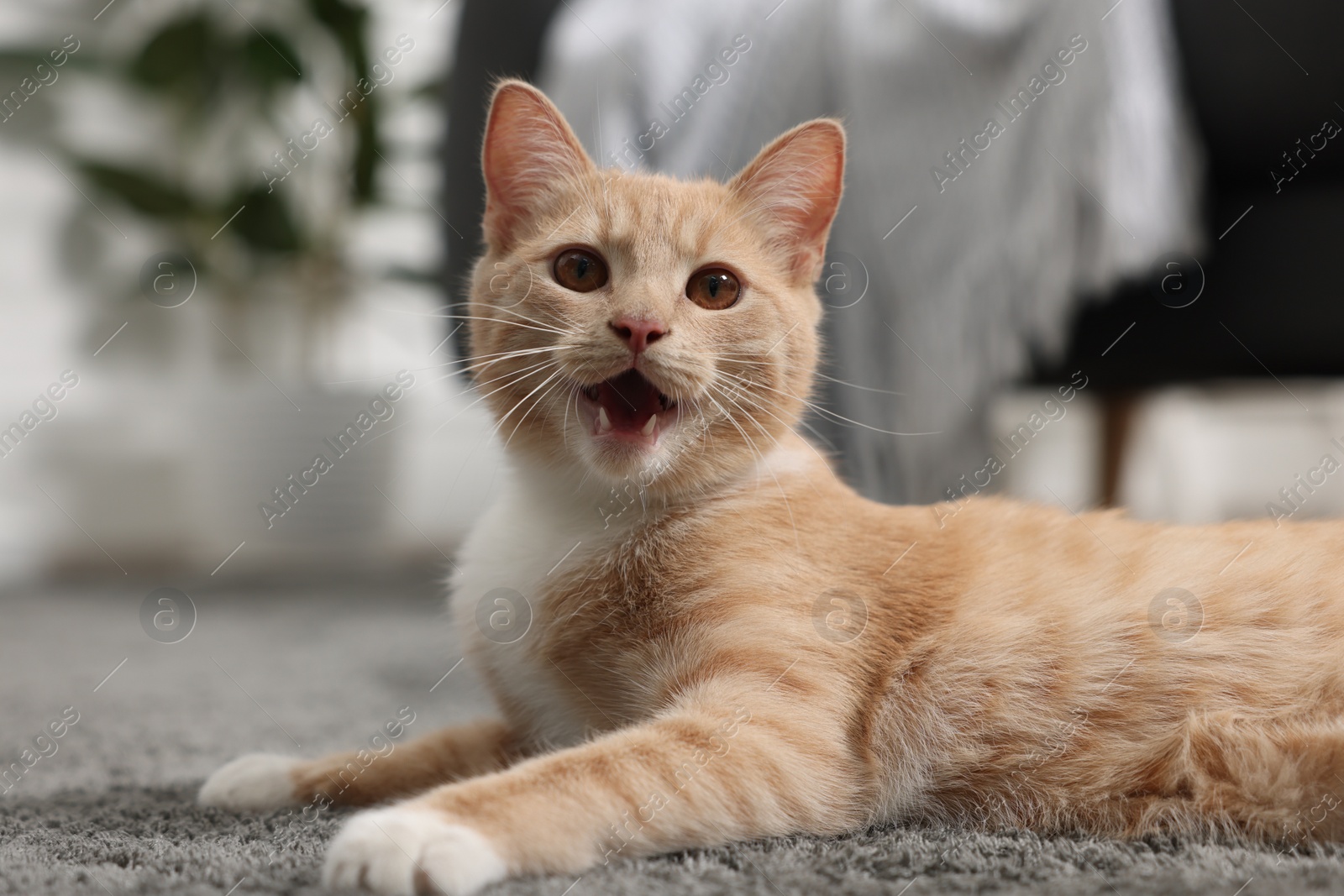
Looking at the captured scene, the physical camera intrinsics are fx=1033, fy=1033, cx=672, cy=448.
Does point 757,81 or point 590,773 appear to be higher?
point 757,81

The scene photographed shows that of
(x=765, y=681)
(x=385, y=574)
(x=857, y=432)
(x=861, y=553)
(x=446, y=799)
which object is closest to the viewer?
(x=446, y=799)

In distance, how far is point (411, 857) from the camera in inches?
34.0

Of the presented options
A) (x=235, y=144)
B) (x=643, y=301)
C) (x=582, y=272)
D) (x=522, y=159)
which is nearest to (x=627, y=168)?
(x=522, y=159)

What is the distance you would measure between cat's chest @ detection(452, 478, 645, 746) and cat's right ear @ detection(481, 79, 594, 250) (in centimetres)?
38

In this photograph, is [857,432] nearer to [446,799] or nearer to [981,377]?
[981,377]

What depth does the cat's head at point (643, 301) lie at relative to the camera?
1212 mm

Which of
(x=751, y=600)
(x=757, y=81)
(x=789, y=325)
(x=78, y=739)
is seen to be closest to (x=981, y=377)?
(x=757, y=81)

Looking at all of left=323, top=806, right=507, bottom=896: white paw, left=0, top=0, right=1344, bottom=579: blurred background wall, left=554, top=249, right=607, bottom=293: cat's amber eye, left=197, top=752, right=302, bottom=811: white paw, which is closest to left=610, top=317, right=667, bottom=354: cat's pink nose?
left=554, top=249, right=607, bottom=293: cat's amber eye

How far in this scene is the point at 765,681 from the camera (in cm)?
109

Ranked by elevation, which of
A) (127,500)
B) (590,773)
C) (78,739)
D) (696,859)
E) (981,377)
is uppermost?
(127,500)

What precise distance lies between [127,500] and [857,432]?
10.7ft

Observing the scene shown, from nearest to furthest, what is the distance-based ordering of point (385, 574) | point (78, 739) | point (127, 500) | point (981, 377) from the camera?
point (78, 739), point (981, 377), point (385, 574), point (127, 500)

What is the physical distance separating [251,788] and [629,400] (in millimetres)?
657

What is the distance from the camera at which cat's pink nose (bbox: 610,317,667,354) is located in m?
1.16
